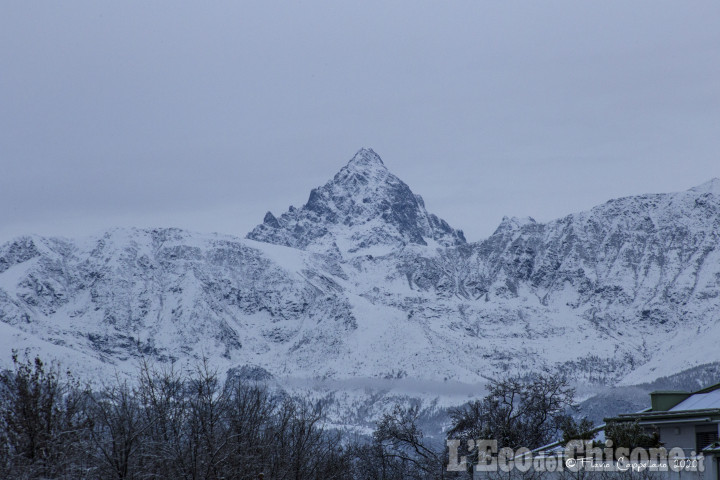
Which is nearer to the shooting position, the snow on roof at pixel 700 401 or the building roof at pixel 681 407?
the building roof at pixel 681 407

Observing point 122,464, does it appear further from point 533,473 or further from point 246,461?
point 533,473

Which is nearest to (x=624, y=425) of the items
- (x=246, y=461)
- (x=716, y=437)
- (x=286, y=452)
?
(x=716, y=437)

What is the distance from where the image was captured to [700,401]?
189 feet

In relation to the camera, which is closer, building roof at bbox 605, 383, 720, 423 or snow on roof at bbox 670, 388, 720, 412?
building roof at bbox 605, 383, 720, 423

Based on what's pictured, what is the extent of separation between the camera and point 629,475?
47.3m

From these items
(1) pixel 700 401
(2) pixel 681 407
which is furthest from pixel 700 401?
(2) pixel 681 407

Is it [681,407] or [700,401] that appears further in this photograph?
[681,407]

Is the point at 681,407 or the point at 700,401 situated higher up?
the point at 700,401

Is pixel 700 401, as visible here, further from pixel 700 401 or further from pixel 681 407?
pixel 681 407

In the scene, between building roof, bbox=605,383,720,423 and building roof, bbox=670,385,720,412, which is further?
building roof, bbox=670,385,720,412

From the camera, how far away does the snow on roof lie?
56188 mm

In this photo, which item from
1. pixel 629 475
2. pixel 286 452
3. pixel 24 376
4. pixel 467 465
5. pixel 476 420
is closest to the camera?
pixel 629 475

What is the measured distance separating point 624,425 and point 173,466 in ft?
72.3

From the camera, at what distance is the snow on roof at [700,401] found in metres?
56.2
